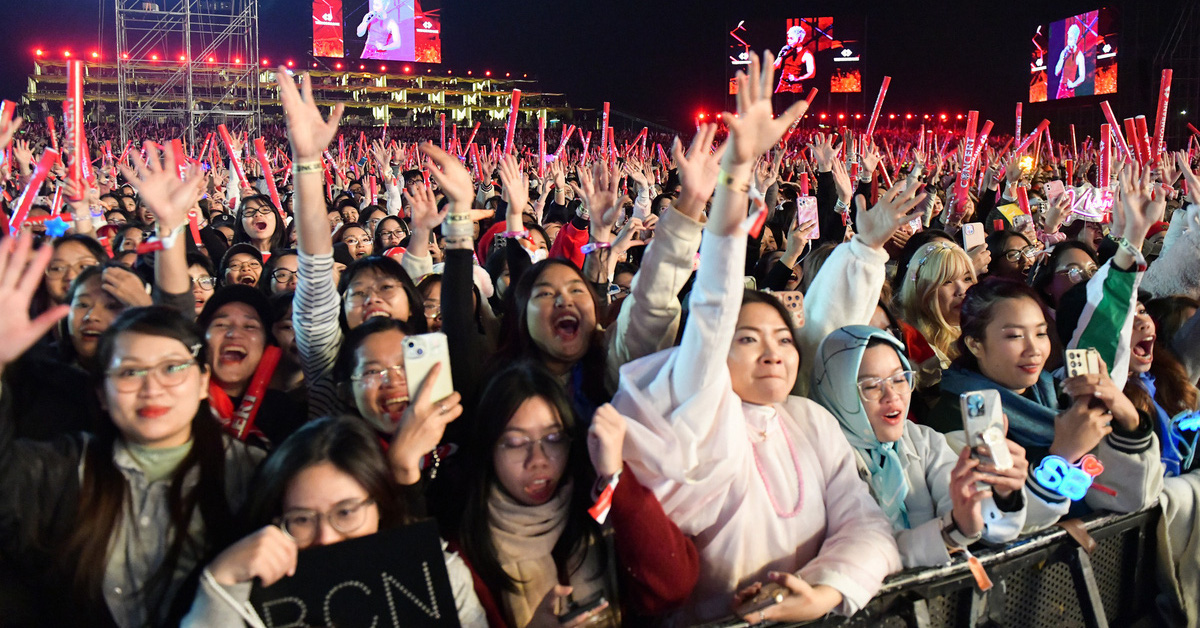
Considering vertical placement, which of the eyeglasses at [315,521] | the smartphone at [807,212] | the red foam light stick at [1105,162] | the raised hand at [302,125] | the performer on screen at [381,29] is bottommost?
the eyeglasses at [315,521]

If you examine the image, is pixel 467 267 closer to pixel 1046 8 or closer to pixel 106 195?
pixel 106 195

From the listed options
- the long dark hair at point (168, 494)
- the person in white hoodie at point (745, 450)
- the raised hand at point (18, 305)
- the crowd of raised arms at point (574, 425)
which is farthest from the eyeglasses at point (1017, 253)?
the raised hand at point (18, 305)

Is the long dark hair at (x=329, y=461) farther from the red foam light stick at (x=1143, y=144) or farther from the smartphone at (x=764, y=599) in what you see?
the red foam light stick at (x=1143, y=144)

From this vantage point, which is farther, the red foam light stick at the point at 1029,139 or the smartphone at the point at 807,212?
the red foam light stick at the point at 1029,139

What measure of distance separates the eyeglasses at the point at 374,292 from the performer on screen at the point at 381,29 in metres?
28.0

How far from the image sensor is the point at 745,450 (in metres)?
1.86

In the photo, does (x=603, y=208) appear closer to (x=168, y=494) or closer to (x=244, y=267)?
(x=244, y=267)

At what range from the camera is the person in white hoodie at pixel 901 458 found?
70.4 inches

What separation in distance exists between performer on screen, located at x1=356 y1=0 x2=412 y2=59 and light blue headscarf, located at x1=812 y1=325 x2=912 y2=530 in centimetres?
2909

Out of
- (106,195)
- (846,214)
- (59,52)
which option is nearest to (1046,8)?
(846,214)

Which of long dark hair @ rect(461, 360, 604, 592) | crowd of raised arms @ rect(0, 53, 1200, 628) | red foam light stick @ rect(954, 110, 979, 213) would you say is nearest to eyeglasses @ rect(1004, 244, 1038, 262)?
crowd of raised arms @ rect(0, 53, 1200, 628)

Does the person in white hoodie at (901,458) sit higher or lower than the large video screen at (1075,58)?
lower

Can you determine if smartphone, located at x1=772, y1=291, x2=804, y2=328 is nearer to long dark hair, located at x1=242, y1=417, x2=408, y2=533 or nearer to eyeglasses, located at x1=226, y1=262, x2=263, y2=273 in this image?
long dark hair, located at x1=242, y1=417, x2=408, y2=533

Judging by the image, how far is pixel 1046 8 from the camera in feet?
74.9
